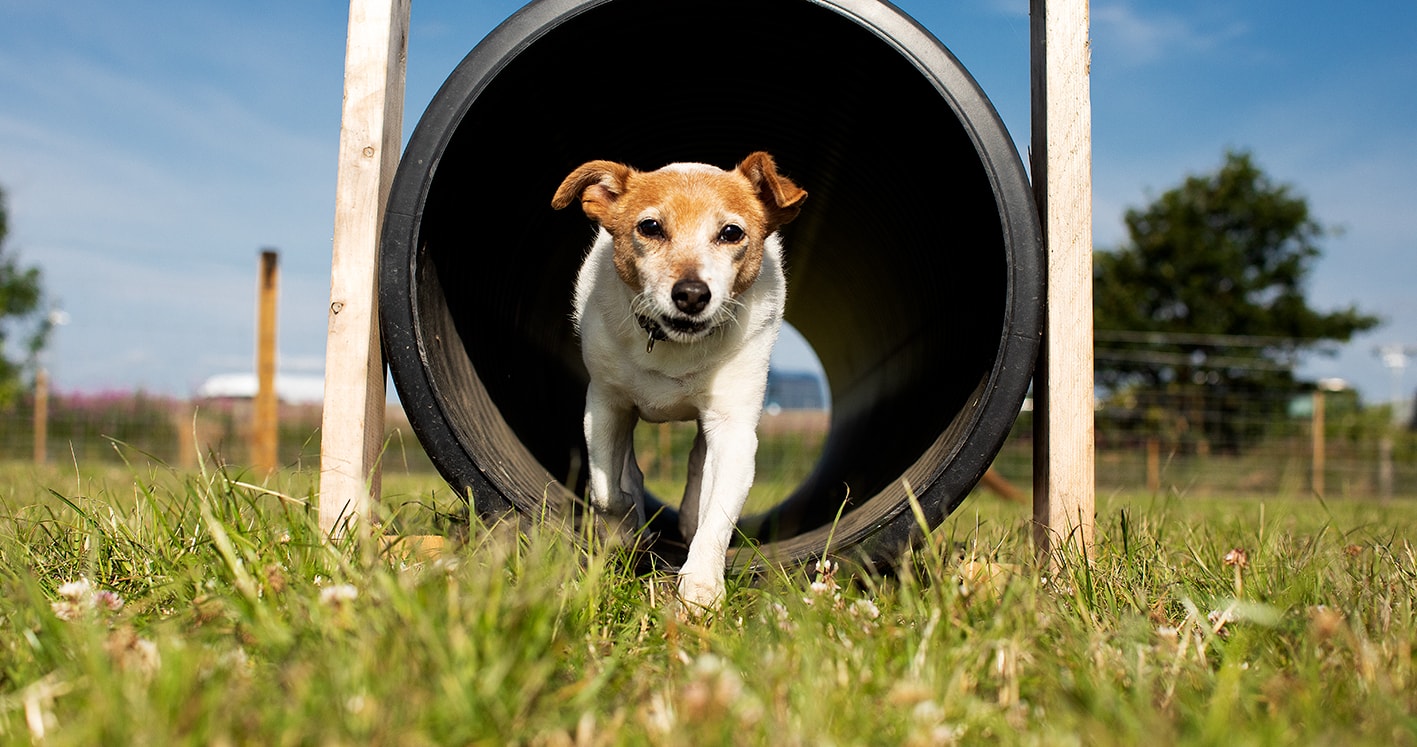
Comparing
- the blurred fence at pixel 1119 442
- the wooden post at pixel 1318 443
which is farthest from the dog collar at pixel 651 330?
the wooden post at pixel 1318 443

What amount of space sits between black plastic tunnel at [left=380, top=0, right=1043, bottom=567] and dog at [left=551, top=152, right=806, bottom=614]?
301 millimetres

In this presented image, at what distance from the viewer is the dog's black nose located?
3.15 meters

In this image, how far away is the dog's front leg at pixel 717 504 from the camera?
2.76 meters

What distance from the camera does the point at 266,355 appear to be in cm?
879

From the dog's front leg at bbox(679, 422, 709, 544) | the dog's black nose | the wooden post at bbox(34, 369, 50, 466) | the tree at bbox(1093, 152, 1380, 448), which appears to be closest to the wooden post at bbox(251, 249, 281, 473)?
the dog's front leg at bbox(679, 422, 709, 544)

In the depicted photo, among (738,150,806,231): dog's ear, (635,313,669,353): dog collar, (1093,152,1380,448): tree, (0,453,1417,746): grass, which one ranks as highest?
(1093,152,1380,448): tree

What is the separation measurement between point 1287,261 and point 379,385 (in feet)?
118

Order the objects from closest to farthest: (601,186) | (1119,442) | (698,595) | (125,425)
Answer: (698,595) < (601,186) < (125,425) < (1119,442)

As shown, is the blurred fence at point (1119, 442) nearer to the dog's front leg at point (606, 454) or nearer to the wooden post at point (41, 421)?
the wooden post at point (41, 421)

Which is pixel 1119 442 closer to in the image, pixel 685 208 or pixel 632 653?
pixel 685 208

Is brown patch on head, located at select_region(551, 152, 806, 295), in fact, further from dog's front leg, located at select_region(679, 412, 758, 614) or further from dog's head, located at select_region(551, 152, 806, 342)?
dog's front leg, located at select_region(679, 412, 758, 614)

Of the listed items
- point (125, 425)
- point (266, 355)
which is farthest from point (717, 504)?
point (125, 425)

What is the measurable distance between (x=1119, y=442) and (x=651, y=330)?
14.6 m

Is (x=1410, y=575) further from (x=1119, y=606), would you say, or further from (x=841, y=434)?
(x=841, y=434)
